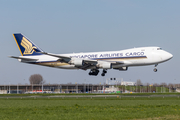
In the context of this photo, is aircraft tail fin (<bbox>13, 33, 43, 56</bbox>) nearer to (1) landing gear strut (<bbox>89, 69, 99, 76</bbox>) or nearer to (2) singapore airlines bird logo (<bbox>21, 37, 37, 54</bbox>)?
(2) singapore airlines bird logo (<bbox>21, 37, 37, 54</bbox>)

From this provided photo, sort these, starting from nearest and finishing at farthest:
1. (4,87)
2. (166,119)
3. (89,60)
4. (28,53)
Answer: (166,119), (89,60), (28,53), (4,87)

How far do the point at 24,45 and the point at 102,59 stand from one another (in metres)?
26.0

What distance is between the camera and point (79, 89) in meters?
191

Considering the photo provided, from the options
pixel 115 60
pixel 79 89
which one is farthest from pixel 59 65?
pixel 79 89

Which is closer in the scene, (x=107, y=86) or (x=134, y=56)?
(x=134, y=56)

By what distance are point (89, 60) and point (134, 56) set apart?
34.8ft

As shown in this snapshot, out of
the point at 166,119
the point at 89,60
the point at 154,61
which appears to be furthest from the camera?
the point at 89,60

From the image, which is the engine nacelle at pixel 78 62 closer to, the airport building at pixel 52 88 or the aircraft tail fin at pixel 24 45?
the aircraft tail fin at pixel 24 45

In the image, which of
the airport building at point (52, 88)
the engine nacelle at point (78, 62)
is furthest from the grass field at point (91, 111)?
the airport building at point (52, 88)

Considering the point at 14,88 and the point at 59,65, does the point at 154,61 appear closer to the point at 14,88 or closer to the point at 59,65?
the point at 59,65

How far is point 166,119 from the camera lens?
27.2 meters

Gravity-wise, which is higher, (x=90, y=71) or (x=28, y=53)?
(x=28, y=53)

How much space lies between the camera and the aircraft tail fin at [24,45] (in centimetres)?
7600

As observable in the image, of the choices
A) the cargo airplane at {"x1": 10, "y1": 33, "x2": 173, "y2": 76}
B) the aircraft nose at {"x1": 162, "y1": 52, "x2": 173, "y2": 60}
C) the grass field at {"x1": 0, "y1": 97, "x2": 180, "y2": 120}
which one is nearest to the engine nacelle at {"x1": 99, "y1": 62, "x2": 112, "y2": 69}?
the cargo airplane at {"x1": 10, "y1": 33, "x2": 173, "y2": 76}
